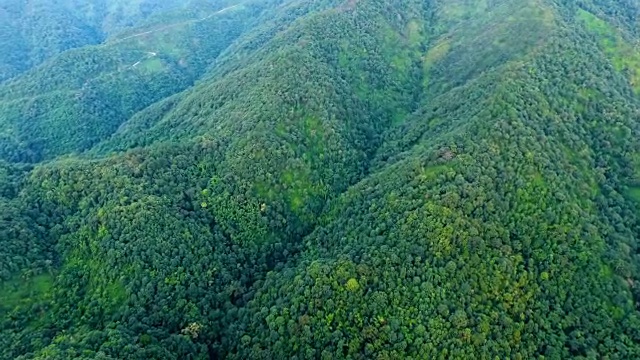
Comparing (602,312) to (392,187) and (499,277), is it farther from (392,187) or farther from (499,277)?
(392,187)

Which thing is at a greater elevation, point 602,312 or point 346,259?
point 346,259

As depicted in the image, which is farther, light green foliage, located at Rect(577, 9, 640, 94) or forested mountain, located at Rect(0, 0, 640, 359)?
light green foliage, located at Rect(577, 9, 640, 94)

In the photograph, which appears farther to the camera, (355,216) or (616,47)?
(616,47)

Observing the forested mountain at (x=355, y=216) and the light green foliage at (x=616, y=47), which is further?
the light green foliage at (x=616, y=47)

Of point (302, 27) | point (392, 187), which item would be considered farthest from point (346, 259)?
point (302, 27)

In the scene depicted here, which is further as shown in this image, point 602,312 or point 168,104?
point 168,104

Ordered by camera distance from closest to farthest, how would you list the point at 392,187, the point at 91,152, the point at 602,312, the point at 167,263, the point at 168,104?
1. the point at 602,312
2. the point at 167,263
3. the point at 392,187
4. the point at 91,152
5. the point at 168,104

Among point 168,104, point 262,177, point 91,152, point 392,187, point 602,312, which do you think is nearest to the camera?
point 602,312

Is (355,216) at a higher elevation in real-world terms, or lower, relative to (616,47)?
Answer: lower
